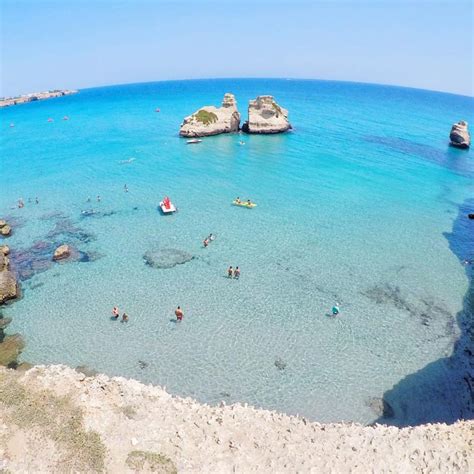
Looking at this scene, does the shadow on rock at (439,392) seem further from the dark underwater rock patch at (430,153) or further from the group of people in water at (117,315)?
the dark underwater rock patch at (430,153)

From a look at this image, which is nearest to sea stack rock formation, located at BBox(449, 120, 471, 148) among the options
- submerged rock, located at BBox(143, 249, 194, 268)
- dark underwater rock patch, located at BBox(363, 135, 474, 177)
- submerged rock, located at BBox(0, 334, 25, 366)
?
dark underwater rock patch, located at BBox(363, 135, 474, 177)

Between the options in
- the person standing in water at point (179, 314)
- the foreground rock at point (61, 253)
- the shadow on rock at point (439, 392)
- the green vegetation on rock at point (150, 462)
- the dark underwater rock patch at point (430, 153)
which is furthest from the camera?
the dark underwater rock patch at point (430, 153)

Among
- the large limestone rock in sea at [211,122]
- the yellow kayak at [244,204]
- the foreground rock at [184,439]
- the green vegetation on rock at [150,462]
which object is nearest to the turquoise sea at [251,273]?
the yellow kayak at [244,204]

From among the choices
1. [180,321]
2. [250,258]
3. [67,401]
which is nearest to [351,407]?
[180,321]

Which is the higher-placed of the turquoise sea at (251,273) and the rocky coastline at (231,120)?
the rocky coastline at (231,120)

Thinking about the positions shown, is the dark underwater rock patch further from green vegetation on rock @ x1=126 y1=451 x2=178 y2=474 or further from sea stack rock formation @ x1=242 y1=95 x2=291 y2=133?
green vegetation on rock @ x1=126 y1=451 x2=178 y2=474

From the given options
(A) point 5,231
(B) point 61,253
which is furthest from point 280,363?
(A) point 5,231
